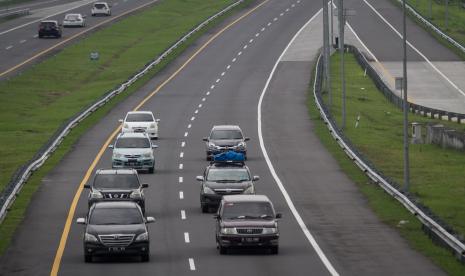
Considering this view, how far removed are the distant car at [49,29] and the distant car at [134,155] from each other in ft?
229

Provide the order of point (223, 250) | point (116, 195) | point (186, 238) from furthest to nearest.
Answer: point (116, 195) → point (186, 238) → point (223, 250)

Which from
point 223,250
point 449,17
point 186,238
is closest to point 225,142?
point 186,238

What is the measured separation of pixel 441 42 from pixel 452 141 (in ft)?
186

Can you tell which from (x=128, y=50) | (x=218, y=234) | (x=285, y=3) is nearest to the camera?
(x=218, y=234)

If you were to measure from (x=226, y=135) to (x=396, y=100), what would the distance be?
32648 millimetres

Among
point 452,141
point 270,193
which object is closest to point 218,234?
point 270,193

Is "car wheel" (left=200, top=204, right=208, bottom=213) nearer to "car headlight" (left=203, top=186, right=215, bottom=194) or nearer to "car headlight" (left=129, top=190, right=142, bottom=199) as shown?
"car headlight" (left=203, top=186, right=215, bottom=194)

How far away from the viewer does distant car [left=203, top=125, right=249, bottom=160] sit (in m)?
61.8

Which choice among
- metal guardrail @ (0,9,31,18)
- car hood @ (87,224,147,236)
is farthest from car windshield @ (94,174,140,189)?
metal guardrail @ (0,9,31,18)

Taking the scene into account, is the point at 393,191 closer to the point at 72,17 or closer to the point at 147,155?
the point at 147,155

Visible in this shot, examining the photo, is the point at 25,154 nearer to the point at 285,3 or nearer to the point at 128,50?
the point at 128,50

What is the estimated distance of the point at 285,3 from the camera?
159 meters

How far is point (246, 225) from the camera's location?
1441 inches

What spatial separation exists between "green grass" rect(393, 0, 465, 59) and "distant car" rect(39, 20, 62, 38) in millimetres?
35430
